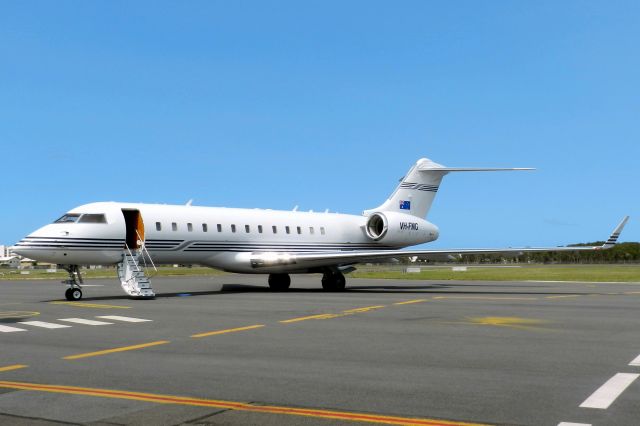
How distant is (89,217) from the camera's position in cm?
2481

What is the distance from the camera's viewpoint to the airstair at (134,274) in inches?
945

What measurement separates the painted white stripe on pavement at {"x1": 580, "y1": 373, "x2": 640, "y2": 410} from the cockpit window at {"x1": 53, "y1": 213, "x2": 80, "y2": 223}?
20.2m

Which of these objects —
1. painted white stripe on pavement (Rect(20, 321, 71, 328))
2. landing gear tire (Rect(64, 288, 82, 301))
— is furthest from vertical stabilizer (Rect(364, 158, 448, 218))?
painted white stripe on pavement (Rect(20, 321, 71, 328))

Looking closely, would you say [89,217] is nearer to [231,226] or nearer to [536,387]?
[231,226]

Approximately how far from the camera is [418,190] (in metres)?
36.5

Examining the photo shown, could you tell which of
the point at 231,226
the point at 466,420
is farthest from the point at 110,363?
the point at 231,226

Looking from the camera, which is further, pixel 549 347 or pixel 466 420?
pixel 549 347

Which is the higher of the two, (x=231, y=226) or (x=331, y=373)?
(x=231, y=226)

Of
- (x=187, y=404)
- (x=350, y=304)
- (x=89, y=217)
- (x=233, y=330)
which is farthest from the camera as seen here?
(x=89, y=217)

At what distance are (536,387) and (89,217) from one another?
20077mm

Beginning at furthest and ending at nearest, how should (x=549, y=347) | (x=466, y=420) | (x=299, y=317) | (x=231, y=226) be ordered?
(x=231, y=226), (x=299, y=317), (x=549, y=347), (x=466, y=420)

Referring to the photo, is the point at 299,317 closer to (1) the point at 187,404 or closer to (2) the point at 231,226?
(1) the point at 187,404

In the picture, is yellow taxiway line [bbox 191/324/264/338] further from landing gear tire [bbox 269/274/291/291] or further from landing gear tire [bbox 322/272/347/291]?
landing gear tire [bbox 269/274/291/291]

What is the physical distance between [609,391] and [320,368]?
11.6ft
